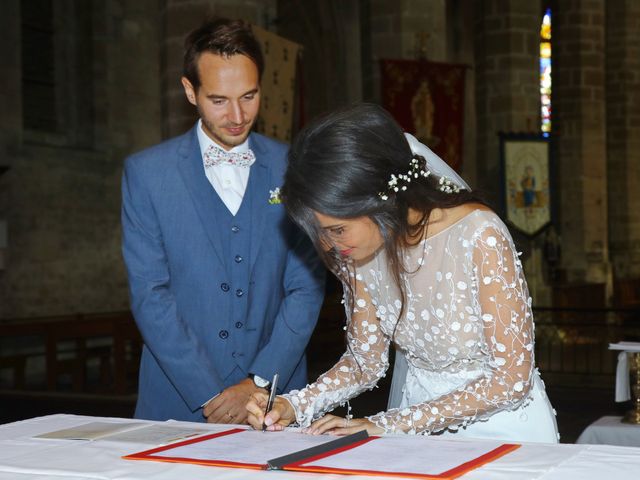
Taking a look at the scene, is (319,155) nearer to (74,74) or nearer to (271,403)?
(271,403)

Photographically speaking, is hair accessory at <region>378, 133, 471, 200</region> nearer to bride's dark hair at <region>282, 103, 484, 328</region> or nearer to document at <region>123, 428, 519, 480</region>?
bride's dark hair at <region>282, 103, 484, 328</region>

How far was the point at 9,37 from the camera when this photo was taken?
13.1 meters

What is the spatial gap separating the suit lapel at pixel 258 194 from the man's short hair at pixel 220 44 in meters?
0.29

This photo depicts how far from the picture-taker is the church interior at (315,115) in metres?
9.30

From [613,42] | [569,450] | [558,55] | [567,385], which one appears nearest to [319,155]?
[569,450]

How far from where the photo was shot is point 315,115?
26.6 feet

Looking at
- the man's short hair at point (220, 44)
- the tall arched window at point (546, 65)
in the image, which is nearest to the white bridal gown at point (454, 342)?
the man's short hair at point (220, 44)

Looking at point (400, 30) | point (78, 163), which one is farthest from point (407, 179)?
point (78, 163)

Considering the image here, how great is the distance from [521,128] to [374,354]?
11619 mm

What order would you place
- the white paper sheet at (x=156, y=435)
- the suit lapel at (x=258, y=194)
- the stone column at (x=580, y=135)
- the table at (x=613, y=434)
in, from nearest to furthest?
the white paper sheet at (x=156, y=435) < the suit lapel at (x=258, y=194) < the table at (x=613, y=434) < the stone column at (x=580, y=135)

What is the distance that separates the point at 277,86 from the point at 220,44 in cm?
507

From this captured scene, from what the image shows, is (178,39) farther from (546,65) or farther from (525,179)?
(546,65)

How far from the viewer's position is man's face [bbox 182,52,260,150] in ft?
9.15

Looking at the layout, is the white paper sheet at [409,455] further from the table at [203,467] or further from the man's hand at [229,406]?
the man's hand at [229,406]
